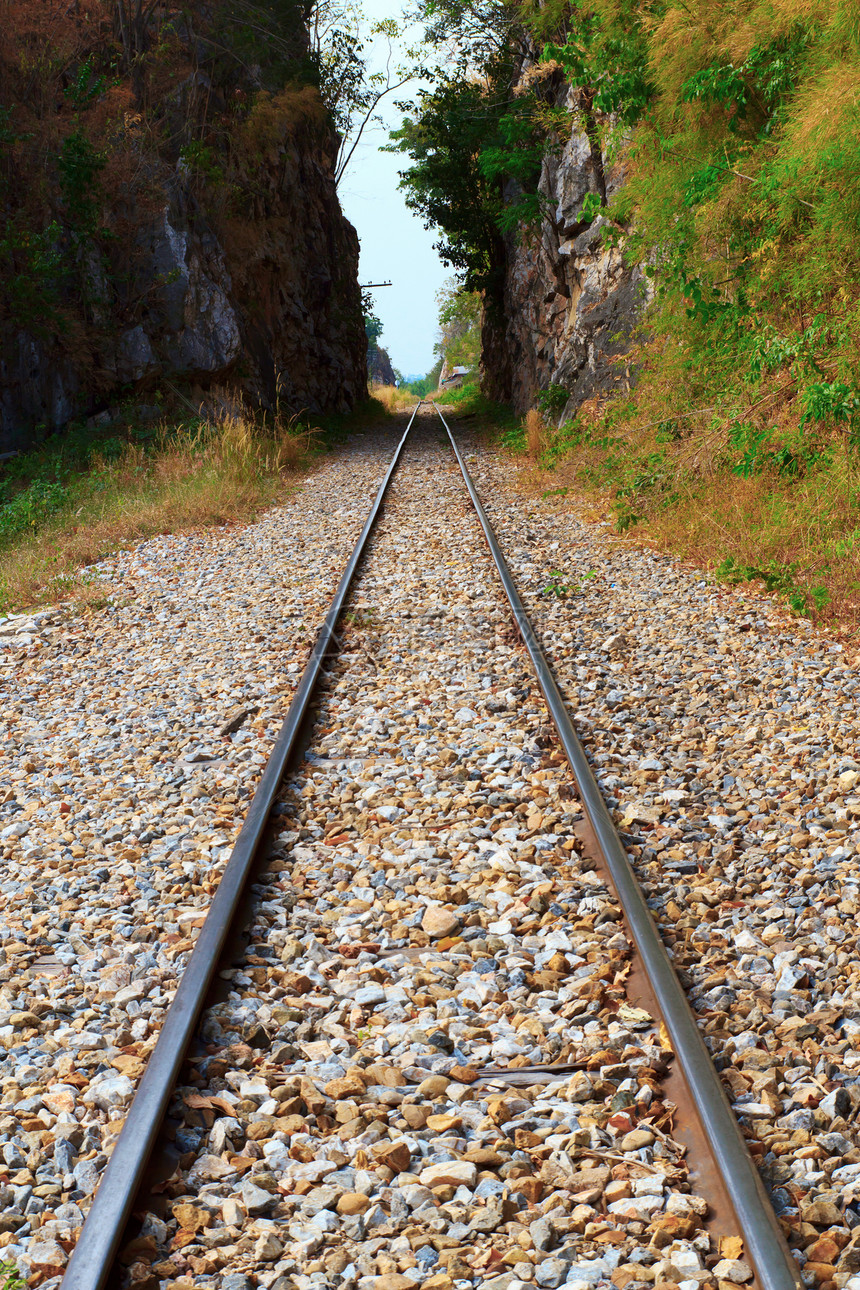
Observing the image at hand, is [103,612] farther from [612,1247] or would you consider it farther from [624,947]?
[612,1247]

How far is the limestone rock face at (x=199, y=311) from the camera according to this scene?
50.1ft

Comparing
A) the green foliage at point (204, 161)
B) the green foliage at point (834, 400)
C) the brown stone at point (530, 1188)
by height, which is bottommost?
the brown stone at point (530, 1188)

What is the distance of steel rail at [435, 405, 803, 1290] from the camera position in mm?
1849

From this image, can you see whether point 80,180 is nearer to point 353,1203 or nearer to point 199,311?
point 199,311

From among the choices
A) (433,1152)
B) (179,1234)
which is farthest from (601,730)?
(179,1234)

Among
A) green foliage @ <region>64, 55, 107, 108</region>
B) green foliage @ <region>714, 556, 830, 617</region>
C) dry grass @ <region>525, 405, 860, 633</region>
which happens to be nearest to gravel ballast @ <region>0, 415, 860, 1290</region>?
green foliage @ <region>714, 556, 830, 617</region>

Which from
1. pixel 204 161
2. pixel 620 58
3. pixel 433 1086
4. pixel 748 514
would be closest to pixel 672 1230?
pixel 433 1086

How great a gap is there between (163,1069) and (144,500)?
33.3ft

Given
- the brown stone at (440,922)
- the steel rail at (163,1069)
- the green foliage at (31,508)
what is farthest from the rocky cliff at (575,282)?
the brown stone at (440,922)

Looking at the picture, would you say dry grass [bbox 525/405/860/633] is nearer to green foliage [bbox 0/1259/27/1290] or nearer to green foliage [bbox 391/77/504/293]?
green foliage [bbox 0/1259/27/1290]

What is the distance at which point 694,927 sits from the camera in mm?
3107

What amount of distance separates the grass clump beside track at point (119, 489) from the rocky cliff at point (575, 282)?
5.15m

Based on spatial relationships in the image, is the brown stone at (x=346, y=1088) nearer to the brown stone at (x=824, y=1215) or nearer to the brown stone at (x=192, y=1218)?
the brown stone at (x=192, y=1218)

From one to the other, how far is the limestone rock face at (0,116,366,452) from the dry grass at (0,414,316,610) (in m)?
1.87
